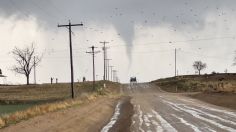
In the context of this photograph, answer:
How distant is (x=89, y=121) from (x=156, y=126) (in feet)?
21.4

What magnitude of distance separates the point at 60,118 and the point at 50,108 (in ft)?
22.7

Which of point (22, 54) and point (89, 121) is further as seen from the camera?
point (22, 54)

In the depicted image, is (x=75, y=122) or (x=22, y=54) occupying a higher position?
(x=22, y=54)

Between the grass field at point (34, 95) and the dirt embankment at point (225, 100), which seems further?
the grass field at point (34, 95)

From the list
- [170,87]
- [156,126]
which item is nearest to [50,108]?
[156,126]

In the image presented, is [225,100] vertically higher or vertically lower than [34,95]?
higher

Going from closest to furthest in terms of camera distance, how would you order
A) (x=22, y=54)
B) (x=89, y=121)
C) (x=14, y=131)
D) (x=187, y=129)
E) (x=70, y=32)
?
1. (x=14, y=131)
2. (x=187, y=129)
3. (x=89, y=121)
4. (x=70, y=32)
5. (x=22, y=54)

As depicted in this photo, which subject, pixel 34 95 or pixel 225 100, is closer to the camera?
pixel 225 100

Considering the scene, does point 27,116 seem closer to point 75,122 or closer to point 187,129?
point 75,122

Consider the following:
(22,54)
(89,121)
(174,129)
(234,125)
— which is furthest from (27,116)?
(22,54)

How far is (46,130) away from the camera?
22359 mm

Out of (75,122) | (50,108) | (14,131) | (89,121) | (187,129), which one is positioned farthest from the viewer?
(50,108)

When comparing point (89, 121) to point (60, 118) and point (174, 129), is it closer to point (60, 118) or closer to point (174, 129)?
point (60, 118)

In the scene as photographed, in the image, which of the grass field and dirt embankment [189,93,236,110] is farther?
the grass field
